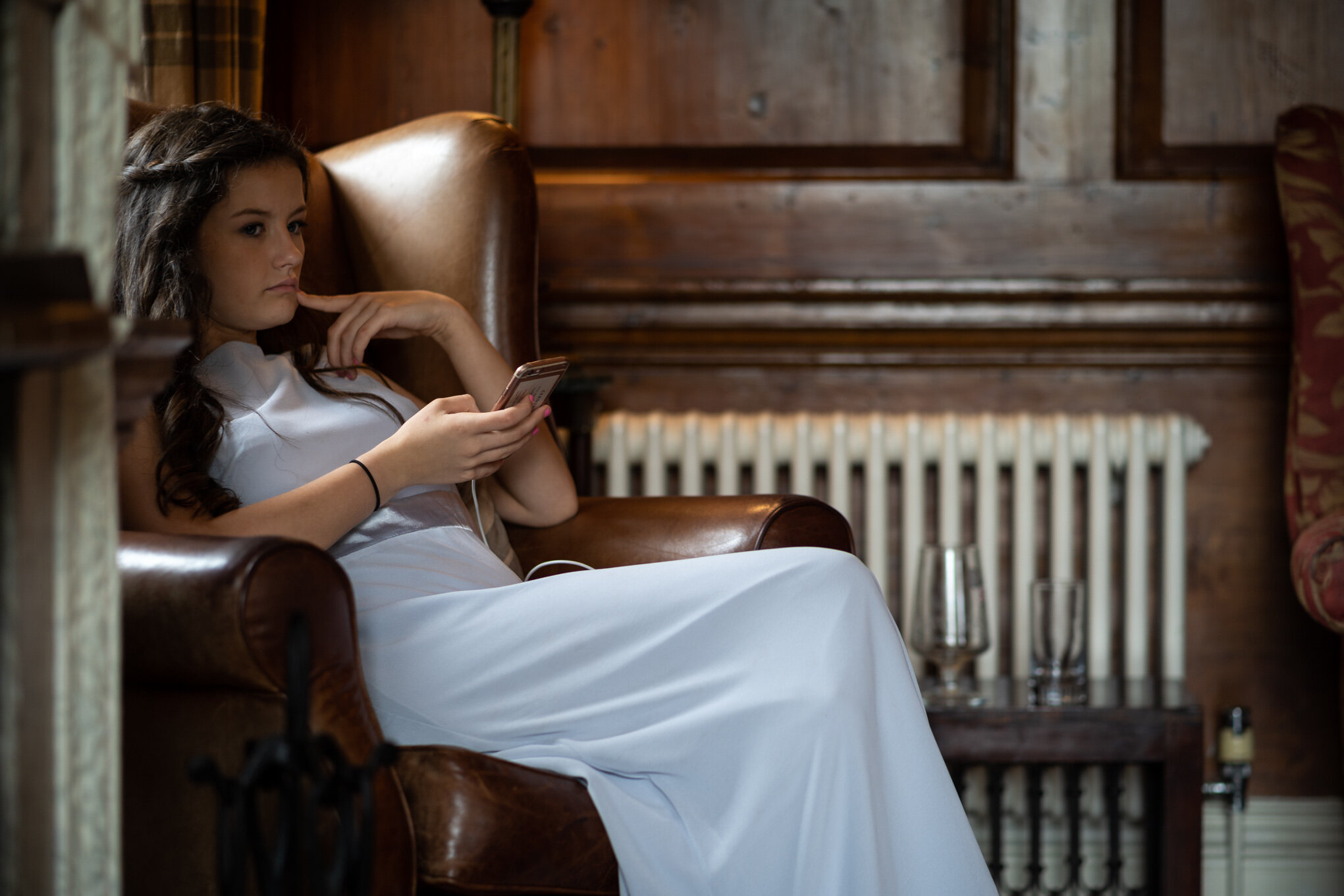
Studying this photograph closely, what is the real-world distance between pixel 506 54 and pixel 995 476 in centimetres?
115

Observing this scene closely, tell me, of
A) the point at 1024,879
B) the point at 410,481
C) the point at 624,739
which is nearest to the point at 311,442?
the point at 410,481

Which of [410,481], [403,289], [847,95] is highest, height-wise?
[847,95]

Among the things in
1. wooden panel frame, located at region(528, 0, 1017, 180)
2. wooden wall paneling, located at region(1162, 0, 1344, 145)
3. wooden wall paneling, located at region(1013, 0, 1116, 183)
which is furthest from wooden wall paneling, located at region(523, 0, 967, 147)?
wooden wall paneling, located at region(1162, 0, 1344, 145)

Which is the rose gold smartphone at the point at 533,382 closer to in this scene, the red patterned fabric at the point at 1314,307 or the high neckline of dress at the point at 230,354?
the high neckline of dress at the point at 230,354

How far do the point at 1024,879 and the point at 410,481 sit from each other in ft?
5.00

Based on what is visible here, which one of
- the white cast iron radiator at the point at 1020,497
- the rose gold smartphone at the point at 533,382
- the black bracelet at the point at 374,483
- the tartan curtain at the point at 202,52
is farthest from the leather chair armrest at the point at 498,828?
the tartan curtain at the point at 202,52

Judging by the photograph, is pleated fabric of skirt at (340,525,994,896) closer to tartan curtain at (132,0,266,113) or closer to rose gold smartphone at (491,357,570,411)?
rose gold smartphone at (491,357,570,411)

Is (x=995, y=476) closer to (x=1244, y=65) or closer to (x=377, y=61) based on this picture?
(x=1244, y=65)

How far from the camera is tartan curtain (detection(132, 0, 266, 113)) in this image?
78.8 inches

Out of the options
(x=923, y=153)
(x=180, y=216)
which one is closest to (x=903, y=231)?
(x=923, y=153)

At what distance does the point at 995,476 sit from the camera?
226 centimetres

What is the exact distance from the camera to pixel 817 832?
1139 mm

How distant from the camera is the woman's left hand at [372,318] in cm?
158

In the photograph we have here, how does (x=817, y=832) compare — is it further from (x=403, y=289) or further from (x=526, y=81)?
(x=526, y=81)
